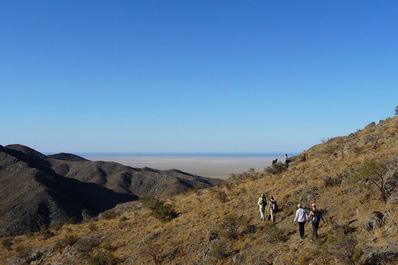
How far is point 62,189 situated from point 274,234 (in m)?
83.3

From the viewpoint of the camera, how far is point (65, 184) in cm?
8894

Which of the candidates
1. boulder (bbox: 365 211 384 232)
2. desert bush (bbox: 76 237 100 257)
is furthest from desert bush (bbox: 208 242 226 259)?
desert bush (bbox: 76 237 100 257)

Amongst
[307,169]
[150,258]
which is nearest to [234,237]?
[150,258]

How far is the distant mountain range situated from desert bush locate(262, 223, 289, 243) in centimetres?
2306

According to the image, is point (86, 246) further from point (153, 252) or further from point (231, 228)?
point (231, 228)

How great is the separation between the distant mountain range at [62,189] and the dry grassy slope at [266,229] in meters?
14.2

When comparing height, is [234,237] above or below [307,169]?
below

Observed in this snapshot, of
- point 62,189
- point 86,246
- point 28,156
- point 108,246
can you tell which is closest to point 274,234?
point 108,246

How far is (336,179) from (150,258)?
517 inches

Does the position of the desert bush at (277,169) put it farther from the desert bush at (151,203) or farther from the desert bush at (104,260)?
the desert bush at (104,260)

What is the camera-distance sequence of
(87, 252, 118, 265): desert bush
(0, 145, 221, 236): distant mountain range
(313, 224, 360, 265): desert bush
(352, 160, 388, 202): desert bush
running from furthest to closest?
(0, 145, 221, 236): distant mountain range, (87, 252, 118, 265): desert bush, (352, 160, 388, 202): desert bush, (313, 224, 360, 265): desert bush

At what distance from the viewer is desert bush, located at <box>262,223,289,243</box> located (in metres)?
14.1

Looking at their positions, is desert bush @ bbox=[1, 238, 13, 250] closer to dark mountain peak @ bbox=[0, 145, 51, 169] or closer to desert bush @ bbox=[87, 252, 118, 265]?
desert bush @ bbox=[87, 252, 118, 265]

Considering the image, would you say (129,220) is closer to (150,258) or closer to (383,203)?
(150,258)
